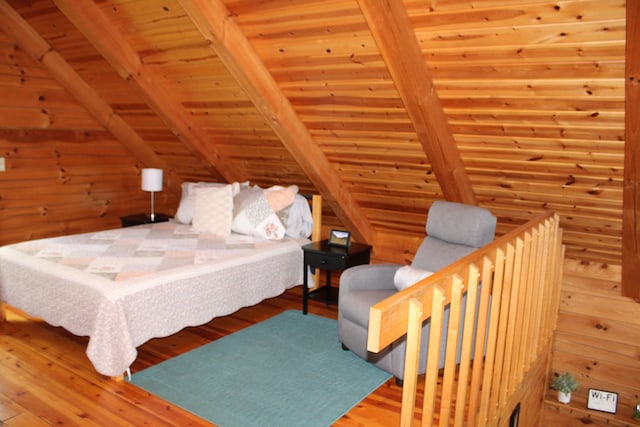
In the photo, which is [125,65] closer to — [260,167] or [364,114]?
[260,167]

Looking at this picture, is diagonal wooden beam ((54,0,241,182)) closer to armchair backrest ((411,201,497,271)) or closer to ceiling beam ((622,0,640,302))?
armchair backrest ((411,201,497,271))

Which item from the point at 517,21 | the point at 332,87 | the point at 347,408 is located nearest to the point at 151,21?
the point at 332,87

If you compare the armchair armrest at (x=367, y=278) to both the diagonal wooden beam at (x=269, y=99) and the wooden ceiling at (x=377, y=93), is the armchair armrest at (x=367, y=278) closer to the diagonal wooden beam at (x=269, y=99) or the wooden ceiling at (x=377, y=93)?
the wooden ceiling at (x=377, y=93)

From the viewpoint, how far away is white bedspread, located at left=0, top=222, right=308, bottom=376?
2.77 m

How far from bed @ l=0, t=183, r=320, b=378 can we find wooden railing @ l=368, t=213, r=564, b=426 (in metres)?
1.42

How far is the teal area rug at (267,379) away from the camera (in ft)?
8.54

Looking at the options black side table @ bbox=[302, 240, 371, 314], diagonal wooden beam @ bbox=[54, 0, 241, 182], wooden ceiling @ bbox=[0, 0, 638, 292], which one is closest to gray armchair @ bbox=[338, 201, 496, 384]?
wooden ceiling @ bbox=[0, 0, 638, 292]

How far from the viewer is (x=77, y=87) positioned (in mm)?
4578

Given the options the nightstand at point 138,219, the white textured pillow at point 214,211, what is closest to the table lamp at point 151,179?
the nightstand at point 138,219

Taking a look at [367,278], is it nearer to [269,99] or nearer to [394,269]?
[394,269]

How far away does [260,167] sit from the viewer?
4559 mm

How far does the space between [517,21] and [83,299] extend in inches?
102

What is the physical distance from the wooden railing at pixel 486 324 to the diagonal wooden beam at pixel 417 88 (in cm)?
65

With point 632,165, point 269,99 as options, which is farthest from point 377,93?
point 632,165
